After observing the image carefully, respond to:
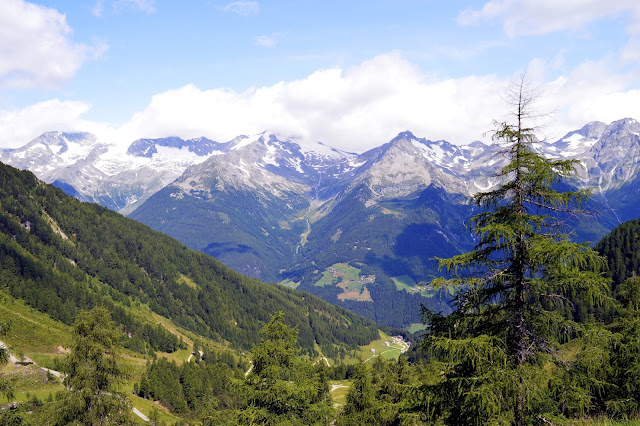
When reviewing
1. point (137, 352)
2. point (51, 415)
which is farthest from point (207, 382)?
point (51, 415)

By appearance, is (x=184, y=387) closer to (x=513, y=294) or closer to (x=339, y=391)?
(x=339, y=391)

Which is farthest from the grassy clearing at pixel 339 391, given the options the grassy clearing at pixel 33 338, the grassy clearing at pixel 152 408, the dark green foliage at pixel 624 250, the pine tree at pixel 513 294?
the dark green foliage at pixel 624 250

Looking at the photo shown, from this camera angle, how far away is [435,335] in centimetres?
1655

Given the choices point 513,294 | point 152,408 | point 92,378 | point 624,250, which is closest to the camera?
point 513,294

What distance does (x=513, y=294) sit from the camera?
15.3 meters

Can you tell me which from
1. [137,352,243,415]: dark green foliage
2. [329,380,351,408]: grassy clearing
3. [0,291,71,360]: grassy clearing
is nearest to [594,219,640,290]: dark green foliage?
[329,380,351,408]: grassy clearing

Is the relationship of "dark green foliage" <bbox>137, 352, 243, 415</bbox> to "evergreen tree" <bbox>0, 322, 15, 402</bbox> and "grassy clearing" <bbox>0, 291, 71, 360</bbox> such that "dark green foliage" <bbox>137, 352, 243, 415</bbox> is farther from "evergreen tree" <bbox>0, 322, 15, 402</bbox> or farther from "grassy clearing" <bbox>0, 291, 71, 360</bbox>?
"evergreen tree" <bbox>0, 322, 15, 402</bbox>

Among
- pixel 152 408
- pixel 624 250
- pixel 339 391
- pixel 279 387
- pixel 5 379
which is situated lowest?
pixel 339 391

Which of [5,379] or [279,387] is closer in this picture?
[5,379]

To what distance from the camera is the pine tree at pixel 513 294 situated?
13789 millimetres

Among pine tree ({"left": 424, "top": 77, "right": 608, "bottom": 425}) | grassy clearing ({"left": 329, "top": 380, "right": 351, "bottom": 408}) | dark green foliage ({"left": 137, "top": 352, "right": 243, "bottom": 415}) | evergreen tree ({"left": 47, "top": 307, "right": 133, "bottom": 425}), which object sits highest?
pine tree ({"left": 424, "top": 77, "right": 608, "bottom": 425})

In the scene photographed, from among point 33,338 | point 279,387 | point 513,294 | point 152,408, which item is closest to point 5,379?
point 279,387

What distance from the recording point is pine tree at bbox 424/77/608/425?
1379cm

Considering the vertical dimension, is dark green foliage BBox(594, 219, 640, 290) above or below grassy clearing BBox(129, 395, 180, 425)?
above
